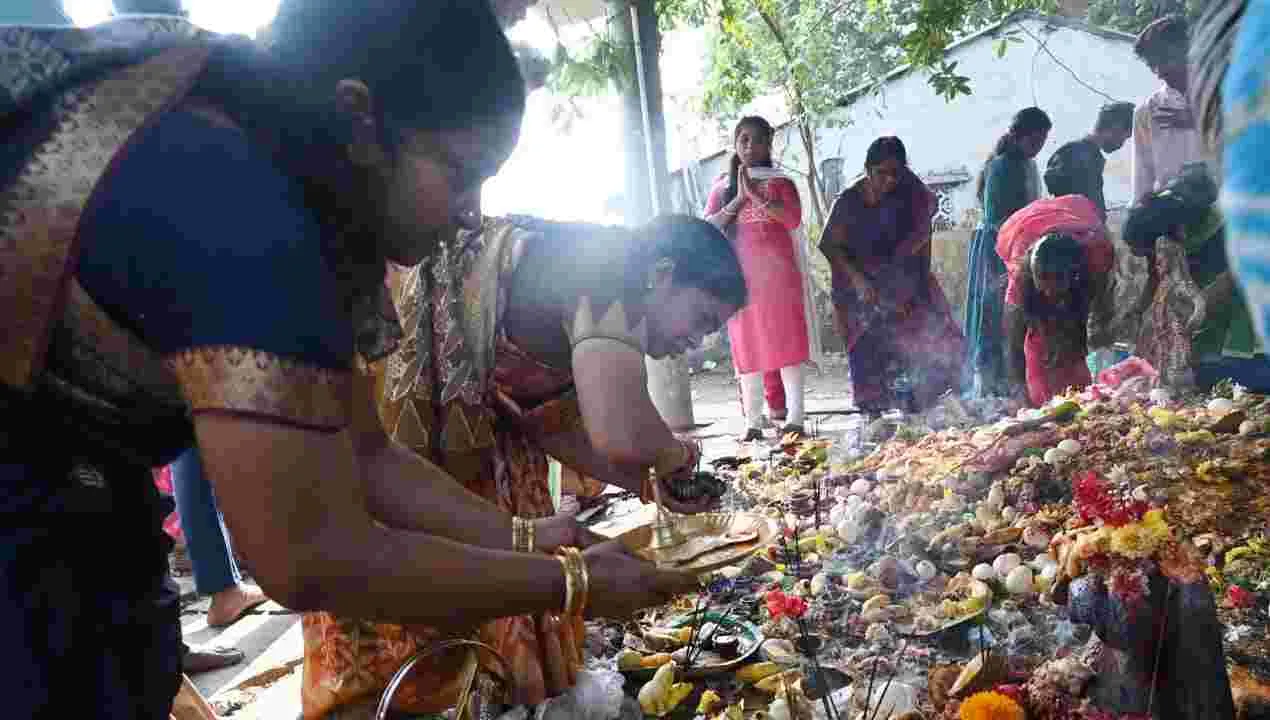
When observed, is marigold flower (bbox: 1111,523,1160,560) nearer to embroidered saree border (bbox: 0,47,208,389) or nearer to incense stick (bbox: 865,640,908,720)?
incense stick (bbox: 865,640,908,720)

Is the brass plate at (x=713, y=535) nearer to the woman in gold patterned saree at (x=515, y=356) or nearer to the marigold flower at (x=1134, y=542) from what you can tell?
the woman in gold patterned saree at (x=515, y=356)

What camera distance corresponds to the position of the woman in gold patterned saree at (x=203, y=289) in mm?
921

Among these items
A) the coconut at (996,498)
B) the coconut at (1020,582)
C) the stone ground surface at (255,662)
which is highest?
the coconut at (996,498)

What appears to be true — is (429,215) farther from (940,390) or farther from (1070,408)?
(940,390)

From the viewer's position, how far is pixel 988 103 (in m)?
14.1

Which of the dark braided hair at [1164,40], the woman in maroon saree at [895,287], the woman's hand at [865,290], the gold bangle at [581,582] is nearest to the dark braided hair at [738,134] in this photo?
the woman in maroon saree at [895,287]

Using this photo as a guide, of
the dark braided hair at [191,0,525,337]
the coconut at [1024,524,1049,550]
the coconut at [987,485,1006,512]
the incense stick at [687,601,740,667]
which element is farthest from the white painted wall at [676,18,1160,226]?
the dark braided hair at [191,0,525,337]

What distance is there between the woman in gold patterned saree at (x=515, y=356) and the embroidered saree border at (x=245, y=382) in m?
1.41

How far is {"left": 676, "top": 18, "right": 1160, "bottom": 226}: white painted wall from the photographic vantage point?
13383mm

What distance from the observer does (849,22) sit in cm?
1488

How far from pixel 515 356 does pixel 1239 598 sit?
211cm

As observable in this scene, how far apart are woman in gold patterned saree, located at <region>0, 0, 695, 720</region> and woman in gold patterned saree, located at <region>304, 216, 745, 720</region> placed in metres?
1.21

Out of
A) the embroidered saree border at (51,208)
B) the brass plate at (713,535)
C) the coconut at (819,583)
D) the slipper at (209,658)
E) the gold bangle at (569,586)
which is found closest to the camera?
the embroidered saree border at (51,208)

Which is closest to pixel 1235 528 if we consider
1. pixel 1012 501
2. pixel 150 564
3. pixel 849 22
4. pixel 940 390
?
pixel 1012 501
